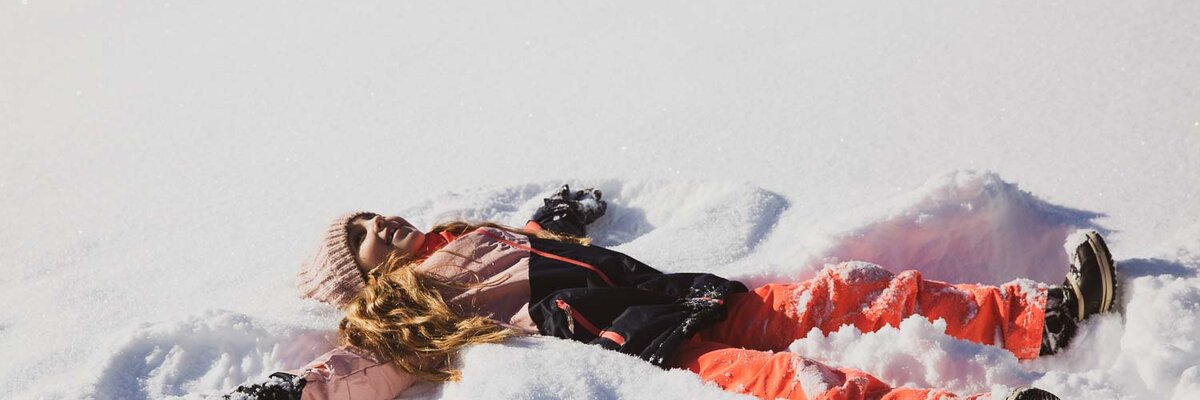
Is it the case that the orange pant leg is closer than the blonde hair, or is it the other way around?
the orange pant leg

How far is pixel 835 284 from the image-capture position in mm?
1851

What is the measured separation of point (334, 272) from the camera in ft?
7.07

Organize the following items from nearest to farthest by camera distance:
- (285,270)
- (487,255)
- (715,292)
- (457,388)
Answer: (457,388) → (715,292) → (487,255) → (285,270)

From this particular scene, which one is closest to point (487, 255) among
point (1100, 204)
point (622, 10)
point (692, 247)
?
point (692, 247)

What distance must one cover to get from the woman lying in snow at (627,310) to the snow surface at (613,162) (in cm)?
7

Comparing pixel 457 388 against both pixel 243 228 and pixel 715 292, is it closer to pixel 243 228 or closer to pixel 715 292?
pixel 715 292

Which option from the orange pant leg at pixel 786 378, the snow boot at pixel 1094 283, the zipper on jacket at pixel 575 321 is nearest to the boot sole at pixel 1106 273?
the snow boot at pixel 1094 283

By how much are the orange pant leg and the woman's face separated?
794 mm

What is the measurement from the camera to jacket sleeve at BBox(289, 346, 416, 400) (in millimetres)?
1729

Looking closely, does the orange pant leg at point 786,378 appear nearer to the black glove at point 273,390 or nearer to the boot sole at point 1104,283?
the boot sole at point 1104,283

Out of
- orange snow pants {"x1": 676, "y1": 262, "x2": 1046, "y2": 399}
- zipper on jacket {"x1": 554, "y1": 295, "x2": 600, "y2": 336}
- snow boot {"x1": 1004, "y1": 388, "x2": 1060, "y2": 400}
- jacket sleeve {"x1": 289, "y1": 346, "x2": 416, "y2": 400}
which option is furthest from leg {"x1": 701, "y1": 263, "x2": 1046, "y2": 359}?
jacket sleeve {"x1": 289, "y1": 346, "x2": 416, "y2": 400}

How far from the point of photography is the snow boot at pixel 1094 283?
175 cm

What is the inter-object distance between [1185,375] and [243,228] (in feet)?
7.83

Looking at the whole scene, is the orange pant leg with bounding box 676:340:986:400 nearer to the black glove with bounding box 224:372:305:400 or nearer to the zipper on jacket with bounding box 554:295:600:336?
the zipper on jacket with bounding box 554:295:600:336
